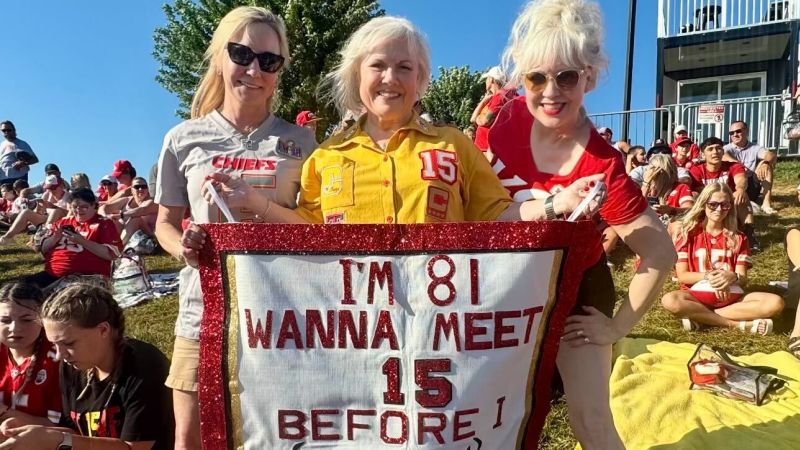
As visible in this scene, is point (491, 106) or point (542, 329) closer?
point (542, 329)

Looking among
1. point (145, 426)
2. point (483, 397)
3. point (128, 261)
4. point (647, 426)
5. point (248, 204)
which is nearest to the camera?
point (483, 397)

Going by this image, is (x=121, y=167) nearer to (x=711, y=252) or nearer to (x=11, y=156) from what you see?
(x=11, y=156)

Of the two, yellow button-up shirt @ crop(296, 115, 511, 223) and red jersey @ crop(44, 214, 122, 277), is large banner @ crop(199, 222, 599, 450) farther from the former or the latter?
red jersey @ crop(44, 214, 122, 277)

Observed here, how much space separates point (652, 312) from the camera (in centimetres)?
614

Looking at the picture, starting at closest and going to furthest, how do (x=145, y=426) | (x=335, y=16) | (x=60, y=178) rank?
(x=145, y=426)
(x=60, y=178)
(x=335, y=16)

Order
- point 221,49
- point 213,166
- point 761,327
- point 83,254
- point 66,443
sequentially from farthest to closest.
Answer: point 83,254
point 761,327
point 66,443
point 221,49
point 213,166

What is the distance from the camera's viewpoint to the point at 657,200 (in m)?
8.32

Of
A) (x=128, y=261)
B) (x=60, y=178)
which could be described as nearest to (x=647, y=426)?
(x=128, y=261)

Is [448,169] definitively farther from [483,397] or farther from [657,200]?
[657,200]

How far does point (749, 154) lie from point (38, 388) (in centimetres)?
1089

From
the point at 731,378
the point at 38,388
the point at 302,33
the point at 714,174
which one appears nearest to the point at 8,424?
the point at 38,388

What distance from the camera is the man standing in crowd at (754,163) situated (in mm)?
9266

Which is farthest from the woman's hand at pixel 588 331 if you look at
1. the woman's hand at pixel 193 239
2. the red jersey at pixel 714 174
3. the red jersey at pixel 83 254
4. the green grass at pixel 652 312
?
the red jersey at pixel 714 174

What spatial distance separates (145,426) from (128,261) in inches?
232
